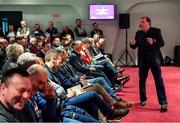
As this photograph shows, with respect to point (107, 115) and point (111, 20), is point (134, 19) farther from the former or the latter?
point (107, 115)

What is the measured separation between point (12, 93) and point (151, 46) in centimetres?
391

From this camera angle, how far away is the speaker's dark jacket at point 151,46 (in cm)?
569

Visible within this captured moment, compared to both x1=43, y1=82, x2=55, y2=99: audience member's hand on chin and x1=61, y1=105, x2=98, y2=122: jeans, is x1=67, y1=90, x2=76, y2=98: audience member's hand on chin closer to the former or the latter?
x1=61, y1=105, x2=98, y2=122: jeans

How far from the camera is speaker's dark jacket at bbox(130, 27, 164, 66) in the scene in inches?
224

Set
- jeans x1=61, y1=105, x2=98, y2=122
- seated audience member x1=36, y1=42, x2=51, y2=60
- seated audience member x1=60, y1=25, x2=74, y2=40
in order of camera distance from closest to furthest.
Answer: jeans x1=61, y1=105, x2=98, y2=122 < seated audience member x1=36, y1=42, x2=51, y2=60 < seated audience member x1=60, y1=25, x2=74, y2=40

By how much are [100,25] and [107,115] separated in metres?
8.65

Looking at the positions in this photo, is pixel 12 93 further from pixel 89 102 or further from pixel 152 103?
pixel 152 103

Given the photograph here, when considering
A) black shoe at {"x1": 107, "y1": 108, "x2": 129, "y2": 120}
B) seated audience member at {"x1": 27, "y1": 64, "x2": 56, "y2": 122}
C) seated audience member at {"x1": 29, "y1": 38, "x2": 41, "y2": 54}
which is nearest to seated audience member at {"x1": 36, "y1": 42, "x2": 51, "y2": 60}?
seated audience member at {"x1": 29, "y1": 38, "x2": 41, "y2": 54}

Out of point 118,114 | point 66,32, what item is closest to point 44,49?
point 118,114

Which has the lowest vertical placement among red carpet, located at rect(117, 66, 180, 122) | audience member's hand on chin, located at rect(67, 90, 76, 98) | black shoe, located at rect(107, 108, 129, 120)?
red carpet, located at rect(117, 66, 180, 122)

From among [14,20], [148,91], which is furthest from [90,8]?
[148,91]

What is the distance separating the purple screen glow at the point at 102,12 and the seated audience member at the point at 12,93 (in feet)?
35.5

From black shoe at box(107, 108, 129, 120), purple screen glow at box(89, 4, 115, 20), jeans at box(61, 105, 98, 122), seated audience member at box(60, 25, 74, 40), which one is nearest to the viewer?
jeans at box(61, 105, 98, 122)

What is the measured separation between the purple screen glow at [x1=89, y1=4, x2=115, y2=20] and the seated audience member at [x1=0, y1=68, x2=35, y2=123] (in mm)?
10811
